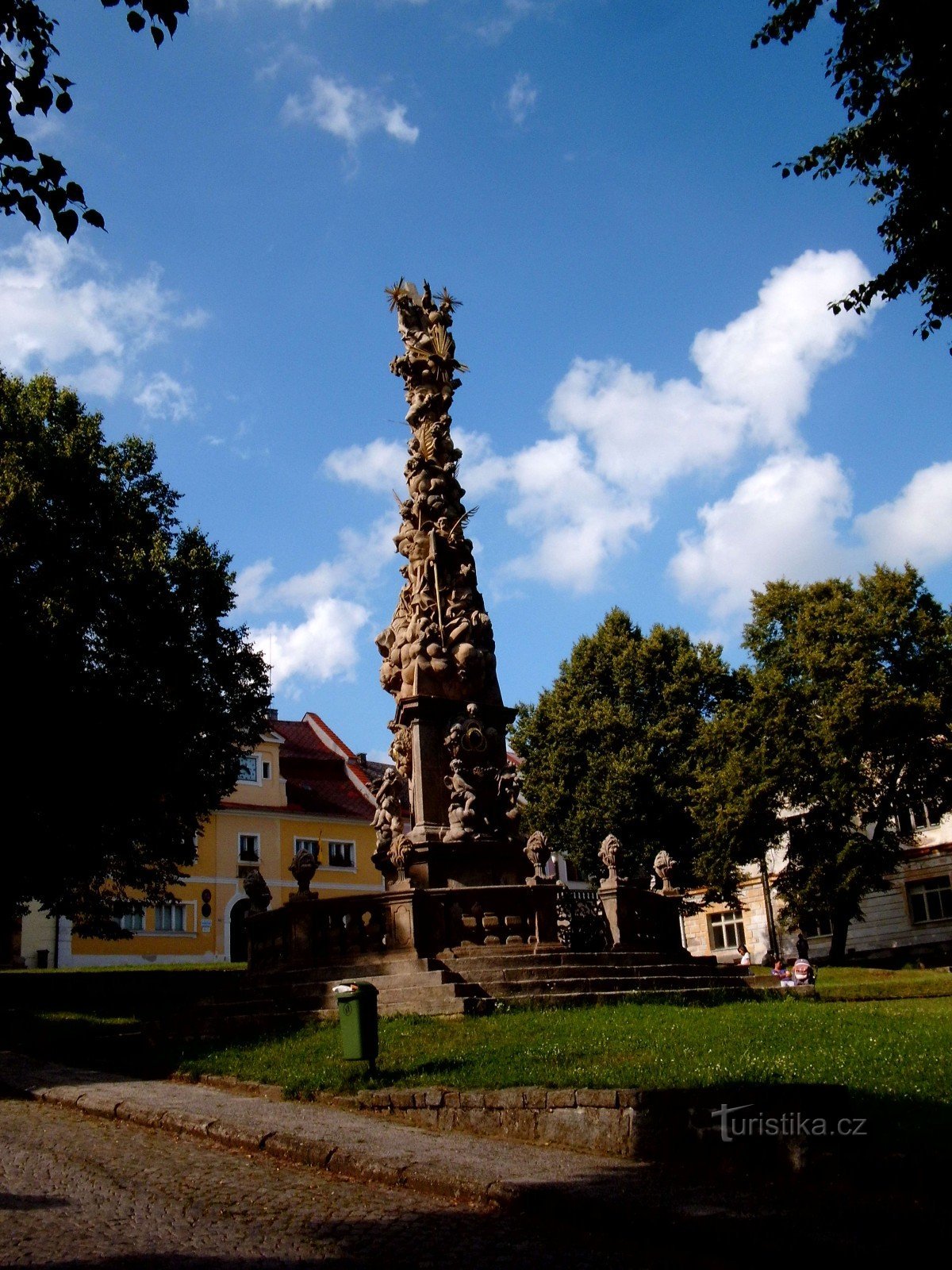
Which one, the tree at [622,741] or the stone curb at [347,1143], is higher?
the tree at [622,741]

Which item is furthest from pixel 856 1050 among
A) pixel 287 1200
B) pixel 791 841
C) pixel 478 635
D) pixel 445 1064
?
pixel 791 841

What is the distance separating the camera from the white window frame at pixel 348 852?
53250 mm

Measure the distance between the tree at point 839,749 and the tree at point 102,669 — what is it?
20.8 metres

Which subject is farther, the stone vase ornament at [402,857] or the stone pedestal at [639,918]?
the stone pedestal at [639,918]

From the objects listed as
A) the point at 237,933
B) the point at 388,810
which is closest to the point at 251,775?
the point at 237,933

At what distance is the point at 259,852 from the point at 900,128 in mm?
44150

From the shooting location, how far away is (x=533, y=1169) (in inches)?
300

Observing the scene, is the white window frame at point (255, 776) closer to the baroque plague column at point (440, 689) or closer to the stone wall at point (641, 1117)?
the baroque plague column at point (440, 689)

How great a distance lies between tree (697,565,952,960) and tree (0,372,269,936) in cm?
2076

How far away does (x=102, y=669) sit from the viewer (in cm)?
2572

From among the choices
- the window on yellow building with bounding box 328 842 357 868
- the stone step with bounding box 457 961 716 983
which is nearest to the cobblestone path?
the stone step with bounding box 457 961 716 983

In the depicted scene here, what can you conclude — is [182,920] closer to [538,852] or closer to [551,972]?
[538,852]

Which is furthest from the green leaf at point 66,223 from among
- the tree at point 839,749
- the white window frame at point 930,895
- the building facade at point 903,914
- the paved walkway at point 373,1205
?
the white window frame at point 930,895

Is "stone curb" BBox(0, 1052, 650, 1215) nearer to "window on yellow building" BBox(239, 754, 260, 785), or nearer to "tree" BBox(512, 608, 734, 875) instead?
"tree" BBox(512, 608, 734, 875)
